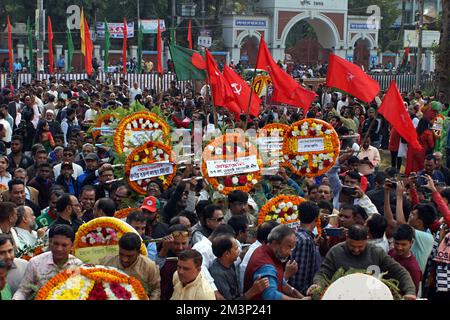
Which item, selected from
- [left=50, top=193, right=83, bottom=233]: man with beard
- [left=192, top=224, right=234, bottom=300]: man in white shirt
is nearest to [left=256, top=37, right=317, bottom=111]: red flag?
[left=50, top=193, right=83, bottom=233]: man with beard

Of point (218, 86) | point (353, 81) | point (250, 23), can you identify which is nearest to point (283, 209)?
point (218, 86)

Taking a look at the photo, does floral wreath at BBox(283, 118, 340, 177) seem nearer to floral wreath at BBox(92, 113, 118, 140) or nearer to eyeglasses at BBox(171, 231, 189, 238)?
floral wreath at BBox(92, 113, 118, 140)

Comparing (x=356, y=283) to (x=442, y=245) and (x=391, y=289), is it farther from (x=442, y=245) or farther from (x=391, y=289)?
(x=442, y=245)

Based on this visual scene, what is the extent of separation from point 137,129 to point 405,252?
405 cm

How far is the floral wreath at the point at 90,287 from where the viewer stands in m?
5.47

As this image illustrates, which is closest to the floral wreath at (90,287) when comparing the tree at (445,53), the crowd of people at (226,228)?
the crowd of people at (226,228)

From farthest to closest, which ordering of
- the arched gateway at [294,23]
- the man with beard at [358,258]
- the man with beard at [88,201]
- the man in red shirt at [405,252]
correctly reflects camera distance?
the arched gateway at [294,23], the man with beard at [88,201], the man in red shirt at [405,252], the man with beard at [358,258]

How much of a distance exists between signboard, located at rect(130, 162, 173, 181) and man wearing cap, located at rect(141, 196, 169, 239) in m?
1.25

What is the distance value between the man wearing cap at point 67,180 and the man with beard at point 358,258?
Answer: 14.9 ft

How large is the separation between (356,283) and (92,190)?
12.9 ft

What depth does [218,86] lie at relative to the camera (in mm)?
12367

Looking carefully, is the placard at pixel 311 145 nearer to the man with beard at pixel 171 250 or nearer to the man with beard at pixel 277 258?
the man with beard at pixel 171 250

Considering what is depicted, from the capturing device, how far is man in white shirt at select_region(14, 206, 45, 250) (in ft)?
25.1

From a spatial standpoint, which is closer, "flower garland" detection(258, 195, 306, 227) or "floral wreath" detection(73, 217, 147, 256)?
"floral wreath" detection(73, 217, 147, 256)
